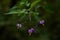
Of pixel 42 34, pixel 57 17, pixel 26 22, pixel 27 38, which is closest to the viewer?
pixel 26 22


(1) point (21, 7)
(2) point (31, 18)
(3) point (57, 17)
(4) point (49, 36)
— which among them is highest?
(1) point (21, 7)

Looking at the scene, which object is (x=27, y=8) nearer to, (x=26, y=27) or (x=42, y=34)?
(x=26, y=27)

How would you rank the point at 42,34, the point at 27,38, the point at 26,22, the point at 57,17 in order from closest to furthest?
the point at 26,22 < the point at 27,38 < the point at 42,34 < the point at 57,17

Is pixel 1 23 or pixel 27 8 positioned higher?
pixel 27 8

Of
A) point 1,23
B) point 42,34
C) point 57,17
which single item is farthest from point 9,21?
point 57,17

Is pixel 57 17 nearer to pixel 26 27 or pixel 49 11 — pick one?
pixel 49 11

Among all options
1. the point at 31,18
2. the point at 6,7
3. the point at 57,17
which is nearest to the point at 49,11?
the point at 57,17

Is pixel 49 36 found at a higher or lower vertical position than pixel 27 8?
lower

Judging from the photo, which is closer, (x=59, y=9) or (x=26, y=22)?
(x=26, y=22)

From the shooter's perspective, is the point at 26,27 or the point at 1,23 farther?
the point at 1,23
